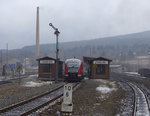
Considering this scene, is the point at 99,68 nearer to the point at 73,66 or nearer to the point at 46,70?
the point at 46,70

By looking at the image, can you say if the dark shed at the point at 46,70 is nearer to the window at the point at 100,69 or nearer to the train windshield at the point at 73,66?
the train windshield at the point at 73,66

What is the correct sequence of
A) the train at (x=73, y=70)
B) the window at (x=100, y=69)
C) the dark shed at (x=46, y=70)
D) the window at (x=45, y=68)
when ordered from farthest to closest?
the window at (x=100, y=69), the window at (x=45, y=68), the dark shed at (x=46, y=70), the train at (x=73, y=70)

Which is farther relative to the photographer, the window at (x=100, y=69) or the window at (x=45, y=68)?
the window at (x=100, y=69)

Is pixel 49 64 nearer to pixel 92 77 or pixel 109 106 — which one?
pixel 92 77

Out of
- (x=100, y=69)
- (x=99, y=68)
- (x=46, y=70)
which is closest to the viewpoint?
(x=46, y=70)

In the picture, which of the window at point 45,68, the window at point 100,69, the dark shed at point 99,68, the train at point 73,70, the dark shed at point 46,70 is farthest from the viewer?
the window at point 100,69

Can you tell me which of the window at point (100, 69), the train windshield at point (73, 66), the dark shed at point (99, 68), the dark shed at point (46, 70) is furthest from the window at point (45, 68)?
the window at point (100, 69)

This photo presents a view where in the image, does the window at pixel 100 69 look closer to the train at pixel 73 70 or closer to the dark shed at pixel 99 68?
the dark shed at pixel 99 68

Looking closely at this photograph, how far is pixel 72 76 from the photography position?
37375 millimetres

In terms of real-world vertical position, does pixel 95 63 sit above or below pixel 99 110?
above

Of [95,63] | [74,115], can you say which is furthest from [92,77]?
[74,115]

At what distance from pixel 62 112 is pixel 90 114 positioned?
46.7 inches

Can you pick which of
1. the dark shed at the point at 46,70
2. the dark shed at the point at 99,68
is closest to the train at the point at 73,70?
the dark shed at the point at 46,70

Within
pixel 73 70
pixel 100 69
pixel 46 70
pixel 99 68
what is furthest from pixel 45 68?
pixel 100 69
